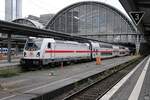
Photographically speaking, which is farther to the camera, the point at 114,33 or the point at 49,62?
the point at 114,33

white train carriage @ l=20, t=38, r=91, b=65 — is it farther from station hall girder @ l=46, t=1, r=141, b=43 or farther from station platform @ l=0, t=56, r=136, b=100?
station hall girder @ l=46, t=1, r=141, b=43

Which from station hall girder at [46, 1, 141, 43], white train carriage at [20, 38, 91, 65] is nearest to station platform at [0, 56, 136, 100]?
white train carriage at [20, 38, 91, 65]

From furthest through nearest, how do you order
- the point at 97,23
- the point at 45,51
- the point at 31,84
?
the point at 97,23, the point at 45,51, the point at 31,84

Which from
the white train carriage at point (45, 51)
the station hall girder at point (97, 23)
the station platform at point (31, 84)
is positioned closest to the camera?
the station platform at point (31, 84)

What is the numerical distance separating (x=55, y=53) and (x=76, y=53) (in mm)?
8037

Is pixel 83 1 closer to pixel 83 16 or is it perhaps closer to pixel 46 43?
pixel 83 16


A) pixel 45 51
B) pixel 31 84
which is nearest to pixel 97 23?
pixel 45 51

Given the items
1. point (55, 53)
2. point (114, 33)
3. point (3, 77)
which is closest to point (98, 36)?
point (114, 33)

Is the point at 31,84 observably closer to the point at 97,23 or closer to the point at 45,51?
the point at 45,51

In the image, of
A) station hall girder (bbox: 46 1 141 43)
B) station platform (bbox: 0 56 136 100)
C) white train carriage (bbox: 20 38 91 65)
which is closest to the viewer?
station platform (bbox: 0 56 136 100)

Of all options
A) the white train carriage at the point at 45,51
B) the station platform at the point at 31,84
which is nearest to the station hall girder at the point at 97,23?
the white train carriage at the point at 45,51

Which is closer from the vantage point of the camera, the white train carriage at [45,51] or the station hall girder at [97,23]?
the white train carriage at [45,51]

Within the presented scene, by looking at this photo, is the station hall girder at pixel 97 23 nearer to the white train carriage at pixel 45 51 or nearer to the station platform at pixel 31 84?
the white train carriage at pixel 45 51

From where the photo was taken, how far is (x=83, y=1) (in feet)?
386
